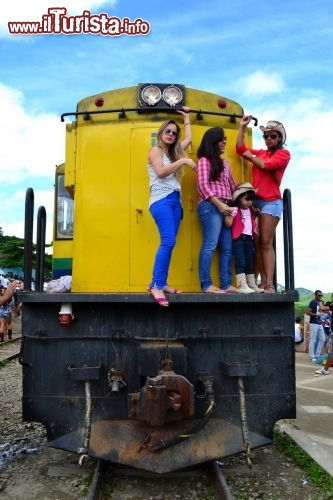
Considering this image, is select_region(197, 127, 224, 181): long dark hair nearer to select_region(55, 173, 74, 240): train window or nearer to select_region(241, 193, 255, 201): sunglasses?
select_region(241, 193, 255, 201): sunglasses

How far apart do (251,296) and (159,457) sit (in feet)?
4.68

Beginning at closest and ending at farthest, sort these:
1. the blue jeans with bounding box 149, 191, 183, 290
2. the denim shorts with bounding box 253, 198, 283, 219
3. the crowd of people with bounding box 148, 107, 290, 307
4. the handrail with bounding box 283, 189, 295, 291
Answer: the blue jeans with bounding box 149, 191, 183, 290 < the crowd of people with bounding box 148, 107, 290, 307 < the handrail with bounding box 283, 189, 295, 291 < the denim shorts with bounding box 253, 198, 283, 219

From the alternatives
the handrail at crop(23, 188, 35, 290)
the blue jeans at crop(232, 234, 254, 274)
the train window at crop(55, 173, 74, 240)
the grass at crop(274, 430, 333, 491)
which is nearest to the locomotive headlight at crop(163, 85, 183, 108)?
the blue jeans at crop(232, 234, 254, 274)

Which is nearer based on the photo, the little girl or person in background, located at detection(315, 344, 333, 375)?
the little girl

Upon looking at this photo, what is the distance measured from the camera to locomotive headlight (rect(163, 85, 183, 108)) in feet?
15.5

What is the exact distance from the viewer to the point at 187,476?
439 cm

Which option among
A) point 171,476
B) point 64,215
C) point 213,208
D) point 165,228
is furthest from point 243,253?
point 64,215

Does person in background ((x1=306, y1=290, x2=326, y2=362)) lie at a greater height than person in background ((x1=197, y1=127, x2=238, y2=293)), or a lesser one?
lesser

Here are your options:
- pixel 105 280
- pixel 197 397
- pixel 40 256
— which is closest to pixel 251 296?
pixel 197 397

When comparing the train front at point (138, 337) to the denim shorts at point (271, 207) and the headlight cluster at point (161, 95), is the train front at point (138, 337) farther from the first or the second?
the denim shorts at point (271, 207)

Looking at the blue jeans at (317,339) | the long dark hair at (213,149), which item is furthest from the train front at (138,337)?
the blue jeans at (317,339)

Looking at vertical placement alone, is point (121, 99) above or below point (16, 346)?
above

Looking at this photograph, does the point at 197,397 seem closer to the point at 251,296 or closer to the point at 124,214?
the point at 251,296

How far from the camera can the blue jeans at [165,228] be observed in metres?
4.06
